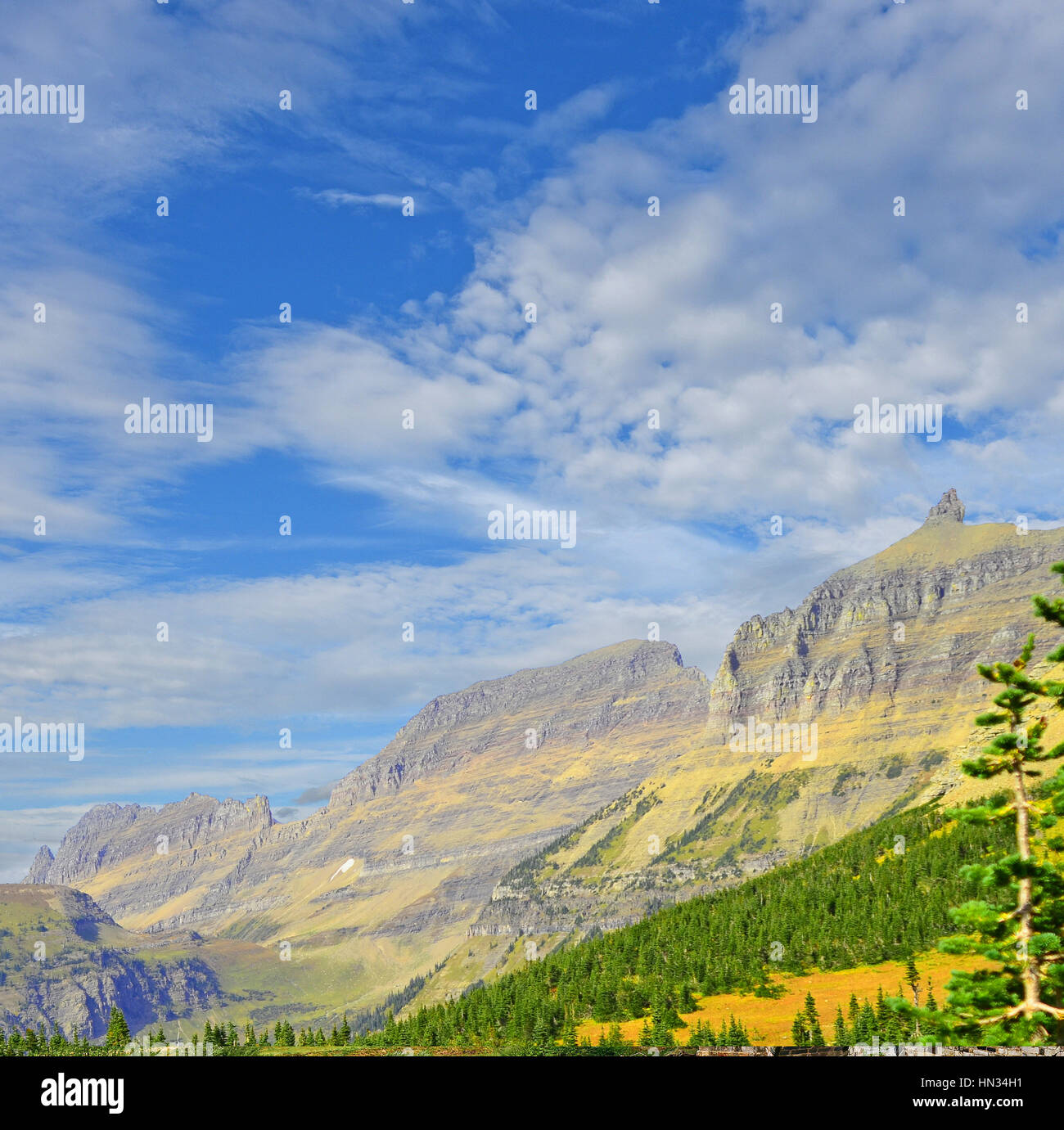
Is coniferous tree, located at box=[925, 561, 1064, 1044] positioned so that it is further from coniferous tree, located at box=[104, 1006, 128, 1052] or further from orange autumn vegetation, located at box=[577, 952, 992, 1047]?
coniferous tree, located at box=[104, 1006, 128, 1052]

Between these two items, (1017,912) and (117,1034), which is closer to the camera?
(1017,912)

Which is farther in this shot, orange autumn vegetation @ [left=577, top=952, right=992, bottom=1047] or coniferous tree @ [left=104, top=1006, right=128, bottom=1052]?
coniferous tree @ [left=104, top=1006, right=128, bottom=1052]

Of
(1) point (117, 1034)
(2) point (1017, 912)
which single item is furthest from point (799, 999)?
(2) point (1017, 912)

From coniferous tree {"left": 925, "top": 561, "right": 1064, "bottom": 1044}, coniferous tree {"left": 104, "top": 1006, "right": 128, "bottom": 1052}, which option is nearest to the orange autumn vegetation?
coniferous tree {"left": 104, "top": 1006, "right": 128, "bottom": 1052}

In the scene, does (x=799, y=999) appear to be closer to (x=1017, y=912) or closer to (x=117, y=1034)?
(x=117, y=1034)

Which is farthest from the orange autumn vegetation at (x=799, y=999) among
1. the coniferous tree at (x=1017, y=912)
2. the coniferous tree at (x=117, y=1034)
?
the coniferous tree at (x=1017, y=912)

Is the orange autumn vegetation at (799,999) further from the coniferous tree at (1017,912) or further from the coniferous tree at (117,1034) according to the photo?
the coniferous tree at (1017,912)

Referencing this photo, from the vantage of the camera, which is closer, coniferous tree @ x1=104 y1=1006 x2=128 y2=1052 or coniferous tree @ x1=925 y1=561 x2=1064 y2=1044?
coniferous tree @ x1=925 y1=561 x2=1064 y2=1044

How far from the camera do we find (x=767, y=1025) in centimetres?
16600

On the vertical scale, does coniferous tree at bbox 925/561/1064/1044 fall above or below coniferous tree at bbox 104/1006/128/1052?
above

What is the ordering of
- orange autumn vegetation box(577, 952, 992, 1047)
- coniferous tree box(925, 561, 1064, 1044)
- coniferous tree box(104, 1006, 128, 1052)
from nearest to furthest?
1. coniferous tree box(925, 561, 1064, 1044)
2. orange autumn vegetation box(577, 952, 992, 1047)
3. coniferous tree box(104, 1006, 128, 1052)

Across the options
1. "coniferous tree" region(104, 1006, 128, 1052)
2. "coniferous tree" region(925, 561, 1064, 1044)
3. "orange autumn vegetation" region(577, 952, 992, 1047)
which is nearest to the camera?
"coniferous tree" region(925, 561, 1064, 1044)
